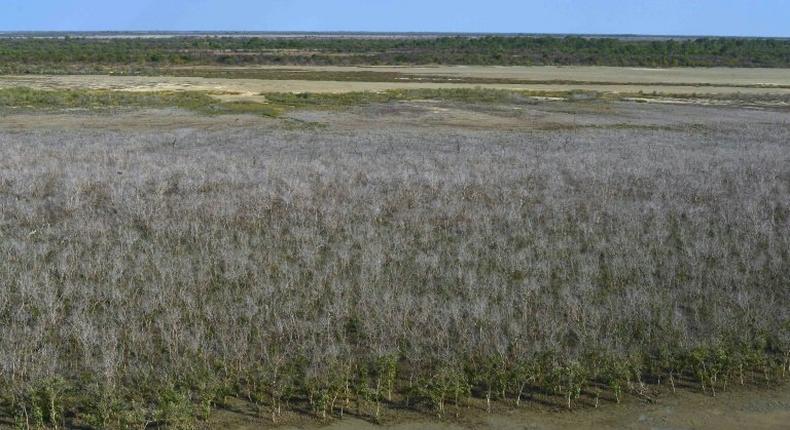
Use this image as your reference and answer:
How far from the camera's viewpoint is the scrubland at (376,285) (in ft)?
25.4

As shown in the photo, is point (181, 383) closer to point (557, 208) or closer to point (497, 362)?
point (497, 362)

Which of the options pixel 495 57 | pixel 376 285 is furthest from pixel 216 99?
pixel 495 57

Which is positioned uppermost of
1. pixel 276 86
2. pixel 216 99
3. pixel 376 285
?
pixel 276 86

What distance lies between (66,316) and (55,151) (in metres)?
14.1

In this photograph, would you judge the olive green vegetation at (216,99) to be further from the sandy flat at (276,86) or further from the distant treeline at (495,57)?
the distant treeline at (495,57)

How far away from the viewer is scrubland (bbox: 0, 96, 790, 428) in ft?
25.4

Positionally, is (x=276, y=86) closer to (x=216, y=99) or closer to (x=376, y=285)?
(x=216, y=99)

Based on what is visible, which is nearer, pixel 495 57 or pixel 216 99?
pixel 216 99

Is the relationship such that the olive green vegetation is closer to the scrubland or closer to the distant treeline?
the scrubland

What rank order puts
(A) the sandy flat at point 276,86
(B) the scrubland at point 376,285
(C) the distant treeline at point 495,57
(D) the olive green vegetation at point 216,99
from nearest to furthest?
(B) the scrubland at point 376,285
(D) the olive green vegetation at point 216,99
(A) the sandy flat at point 276,86
(C) the distant treeline at point 495,57

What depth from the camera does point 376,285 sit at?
1073 cm

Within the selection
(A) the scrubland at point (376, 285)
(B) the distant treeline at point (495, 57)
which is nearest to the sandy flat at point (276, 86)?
(B) the distant treeline at point (495, 57)

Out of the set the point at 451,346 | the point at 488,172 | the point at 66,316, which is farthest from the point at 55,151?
the point at 451,346

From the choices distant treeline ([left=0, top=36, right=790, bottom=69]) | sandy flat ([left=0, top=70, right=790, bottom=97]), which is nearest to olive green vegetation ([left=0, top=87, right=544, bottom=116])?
sandy flat ([left=0, top=70, right=790, bottom=97])
